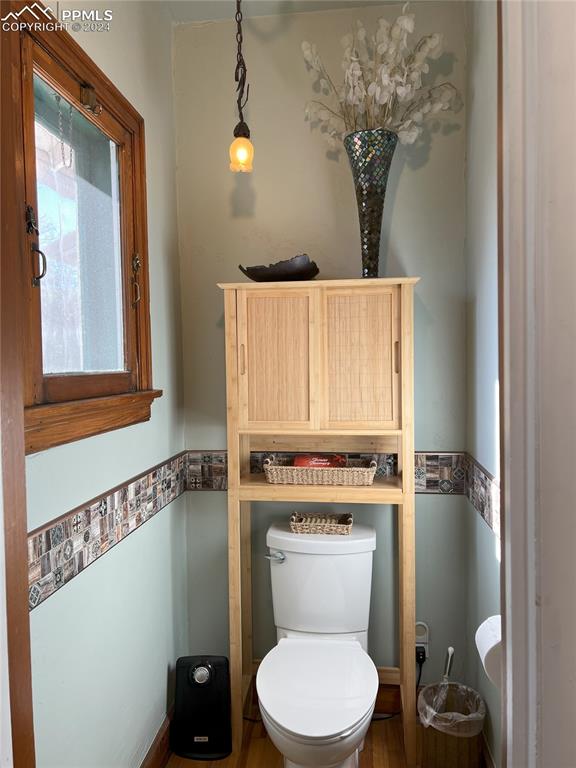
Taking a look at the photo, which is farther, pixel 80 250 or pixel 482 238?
pixel 482 238

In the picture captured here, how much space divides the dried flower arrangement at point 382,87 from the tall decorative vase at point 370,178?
0.10m

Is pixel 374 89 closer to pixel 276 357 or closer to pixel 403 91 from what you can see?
pixel 403 91

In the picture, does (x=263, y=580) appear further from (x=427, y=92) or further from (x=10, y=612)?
(x=427, y=92)

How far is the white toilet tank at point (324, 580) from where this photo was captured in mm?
1847

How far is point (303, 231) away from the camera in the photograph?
6.72 ft

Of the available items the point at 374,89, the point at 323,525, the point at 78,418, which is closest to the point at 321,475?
the point at 323,525

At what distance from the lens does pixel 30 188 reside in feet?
3.51

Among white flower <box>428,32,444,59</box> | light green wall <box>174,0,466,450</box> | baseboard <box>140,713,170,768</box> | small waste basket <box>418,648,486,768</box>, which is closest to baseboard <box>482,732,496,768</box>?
small waste basket <box>418,648,486,768</box>

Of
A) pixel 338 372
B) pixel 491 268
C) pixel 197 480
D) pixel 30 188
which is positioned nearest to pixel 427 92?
pixel 491 268

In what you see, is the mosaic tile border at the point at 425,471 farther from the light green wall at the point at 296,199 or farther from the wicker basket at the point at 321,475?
the wicker basket at the point at 321,475

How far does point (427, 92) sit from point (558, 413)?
1.87m

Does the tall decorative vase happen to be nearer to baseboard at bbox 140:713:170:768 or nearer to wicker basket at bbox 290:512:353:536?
wicker basket at bbox 290:512:353:536

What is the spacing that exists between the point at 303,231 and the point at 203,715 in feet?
6.14

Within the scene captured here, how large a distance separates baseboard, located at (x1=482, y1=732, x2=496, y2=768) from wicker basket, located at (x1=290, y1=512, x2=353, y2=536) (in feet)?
2.63
